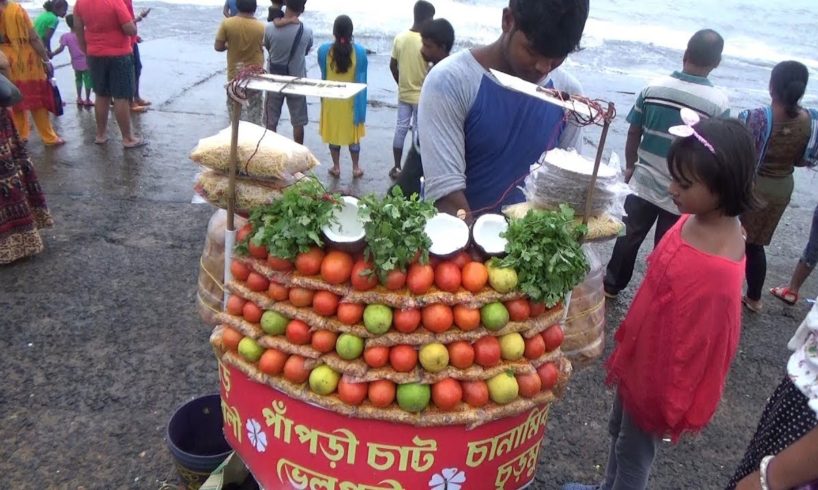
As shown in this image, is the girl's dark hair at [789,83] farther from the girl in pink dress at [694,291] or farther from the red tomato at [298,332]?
the red tomato at [298,332]

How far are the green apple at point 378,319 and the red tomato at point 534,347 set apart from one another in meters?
0.49

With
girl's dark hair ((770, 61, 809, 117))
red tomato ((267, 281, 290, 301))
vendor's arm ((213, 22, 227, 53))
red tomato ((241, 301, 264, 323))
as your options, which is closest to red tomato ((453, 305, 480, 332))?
red tomato ((267, 281, 290, 301))

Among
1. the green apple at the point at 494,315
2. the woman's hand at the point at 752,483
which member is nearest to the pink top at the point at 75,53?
the green apple at the point at 494,315

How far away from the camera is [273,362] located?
2035 mm

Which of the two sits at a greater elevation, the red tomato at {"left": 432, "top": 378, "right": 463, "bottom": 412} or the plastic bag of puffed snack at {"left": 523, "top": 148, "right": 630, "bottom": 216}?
the plastic bag of puffed snack at {"left": 523, "top": 148, "right": 630, "bottom": 216}

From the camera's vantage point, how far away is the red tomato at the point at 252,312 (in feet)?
6.84

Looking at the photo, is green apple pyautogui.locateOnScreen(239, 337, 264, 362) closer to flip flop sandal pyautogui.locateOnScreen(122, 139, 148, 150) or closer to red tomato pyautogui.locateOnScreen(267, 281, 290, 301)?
red tomato pyautogui.locateOnScreen(267, 281, 290, 301)

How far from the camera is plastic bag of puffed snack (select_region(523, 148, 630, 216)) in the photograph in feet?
7.06

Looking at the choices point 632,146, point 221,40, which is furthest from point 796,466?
point 221,40

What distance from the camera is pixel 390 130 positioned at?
851 cm

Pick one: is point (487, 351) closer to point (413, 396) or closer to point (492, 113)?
point (413, 396)

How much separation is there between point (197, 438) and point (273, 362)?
1106 millimetres

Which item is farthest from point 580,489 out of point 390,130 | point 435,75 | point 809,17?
point 809,17

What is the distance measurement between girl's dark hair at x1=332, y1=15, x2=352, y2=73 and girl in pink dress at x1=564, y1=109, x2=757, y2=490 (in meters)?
4.65
